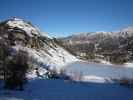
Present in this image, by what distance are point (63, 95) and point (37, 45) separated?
11585 cm

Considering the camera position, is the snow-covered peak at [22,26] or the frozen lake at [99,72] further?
the snow-covered peak at [22,26]

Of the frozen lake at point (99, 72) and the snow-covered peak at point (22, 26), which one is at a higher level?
the snow-covered peak at point (22, 26)

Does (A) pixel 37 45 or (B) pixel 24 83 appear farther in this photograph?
(A) pixel 37 45

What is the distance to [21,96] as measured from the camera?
3105cm

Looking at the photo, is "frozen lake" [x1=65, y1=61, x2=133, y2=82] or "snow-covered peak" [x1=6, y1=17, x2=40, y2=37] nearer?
"frozen lake" [x1=65, y1=61, x2=133, y2=82]

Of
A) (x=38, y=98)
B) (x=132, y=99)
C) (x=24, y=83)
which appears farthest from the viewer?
(x=24, y=83)

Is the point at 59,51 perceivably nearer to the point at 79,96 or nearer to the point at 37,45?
the point at 37,45

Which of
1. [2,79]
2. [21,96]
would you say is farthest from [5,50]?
Answer: [21,96]

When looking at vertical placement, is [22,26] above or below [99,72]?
above

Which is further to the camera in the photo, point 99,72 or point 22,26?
point 22,26

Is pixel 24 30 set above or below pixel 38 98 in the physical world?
above

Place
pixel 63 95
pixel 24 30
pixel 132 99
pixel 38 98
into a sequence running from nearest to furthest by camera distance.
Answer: pixel 38 98 → pixel 63 95 → pixel 132 99 → pixel 24 30

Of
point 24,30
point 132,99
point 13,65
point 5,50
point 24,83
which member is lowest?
point 132,99

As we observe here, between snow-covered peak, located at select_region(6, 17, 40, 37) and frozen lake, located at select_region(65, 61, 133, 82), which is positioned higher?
snow-covered peak, located at select_region(6, 17, 40, 37)
